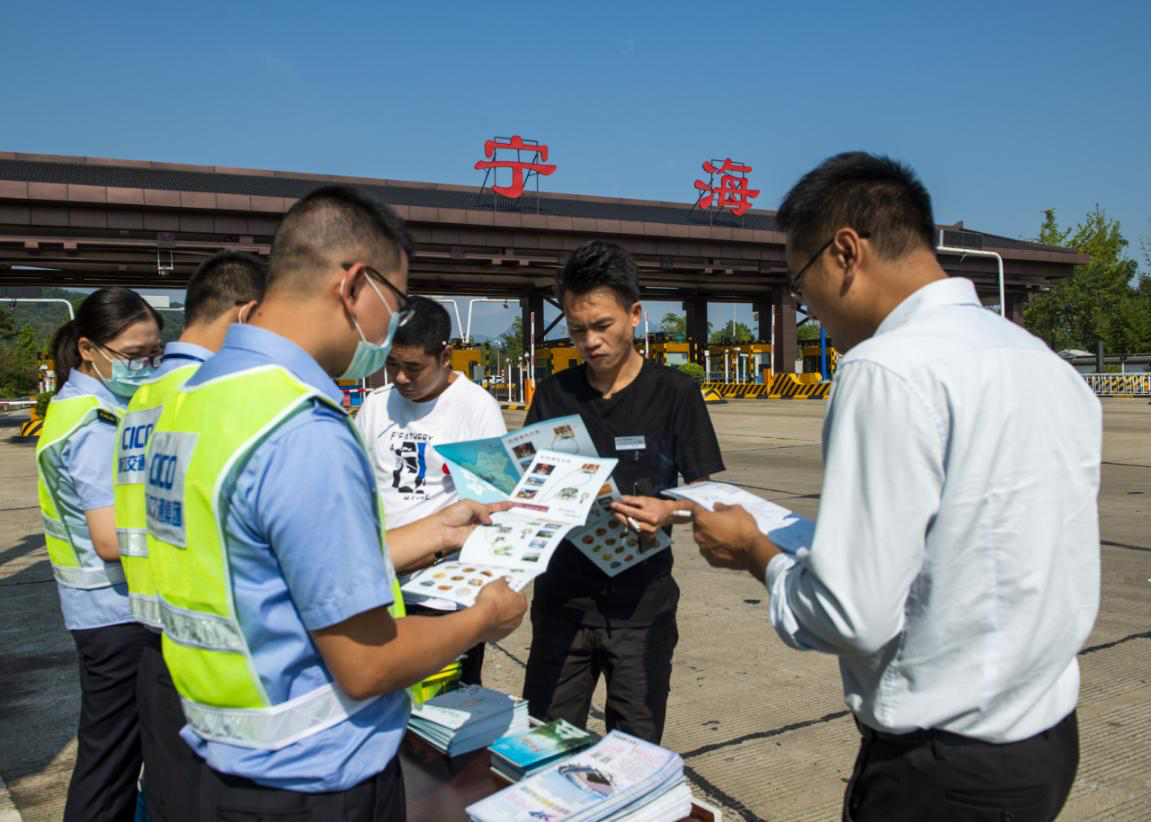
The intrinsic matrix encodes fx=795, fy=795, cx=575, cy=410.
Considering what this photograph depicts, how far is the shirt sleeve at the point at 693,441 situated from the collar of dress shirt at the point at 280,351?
149cm

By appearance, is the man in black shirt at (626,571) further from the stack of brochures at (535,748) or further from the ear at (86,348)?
the ear at (86,348)

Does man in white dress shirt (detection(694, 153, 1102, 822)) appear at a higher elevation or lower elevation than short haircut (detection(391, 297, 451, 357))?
lower

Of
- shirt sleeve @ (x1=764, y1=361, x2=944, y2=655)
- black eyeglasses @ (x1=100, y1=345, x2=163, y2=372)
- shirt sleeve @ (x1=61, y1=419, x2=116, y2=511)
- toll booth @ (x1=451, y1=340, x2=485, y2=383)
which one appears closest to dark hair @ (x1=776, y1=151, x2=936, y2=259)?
shirt sleeve @ (x1=764, y1=361, x2=944, y2=655)

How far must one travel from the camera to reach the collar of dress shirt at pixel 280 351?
1.33 meters

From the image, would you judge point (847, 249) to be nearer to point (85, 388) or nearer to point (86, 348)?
point (85, 388)

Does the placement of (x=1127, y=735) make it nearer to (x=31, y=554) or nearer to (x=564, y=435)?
(x=564, y=435)

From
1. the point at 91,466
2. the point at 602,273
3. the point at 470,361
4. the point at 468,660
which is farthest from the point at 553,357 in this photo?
the point at 91,466

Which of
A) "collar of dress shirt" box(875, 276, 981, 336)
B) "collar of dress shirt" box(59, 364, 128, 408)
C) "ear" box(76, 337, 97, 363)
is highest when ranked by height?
"collar of dress shirt" box(875, 276, 981, 336)

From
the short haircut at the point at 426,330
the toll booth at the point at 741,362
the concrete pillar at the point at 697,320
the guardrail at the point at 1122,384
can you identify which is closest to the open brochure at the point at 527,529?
the short haircut at the point at 426,330

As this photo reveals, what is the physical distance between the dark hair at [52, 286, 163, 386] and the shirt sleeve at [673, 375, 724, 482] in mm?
1949

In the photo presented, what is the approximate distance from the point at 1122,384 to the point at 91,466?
110ft

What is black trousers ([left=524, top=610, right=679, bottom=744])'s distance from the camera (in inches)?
99.4

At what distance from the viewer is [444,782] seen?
193 centimetres

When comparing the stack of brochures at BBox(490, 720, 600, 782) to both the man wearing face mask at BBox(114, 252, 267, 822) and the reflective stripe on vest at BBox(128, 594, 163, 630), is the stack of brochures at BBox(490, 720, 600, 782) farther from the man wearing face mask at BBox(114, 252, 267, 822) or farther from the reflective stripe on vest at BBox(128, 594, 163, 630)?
the reflective stripe on vest at BBox(128, 594, 163, 630)
